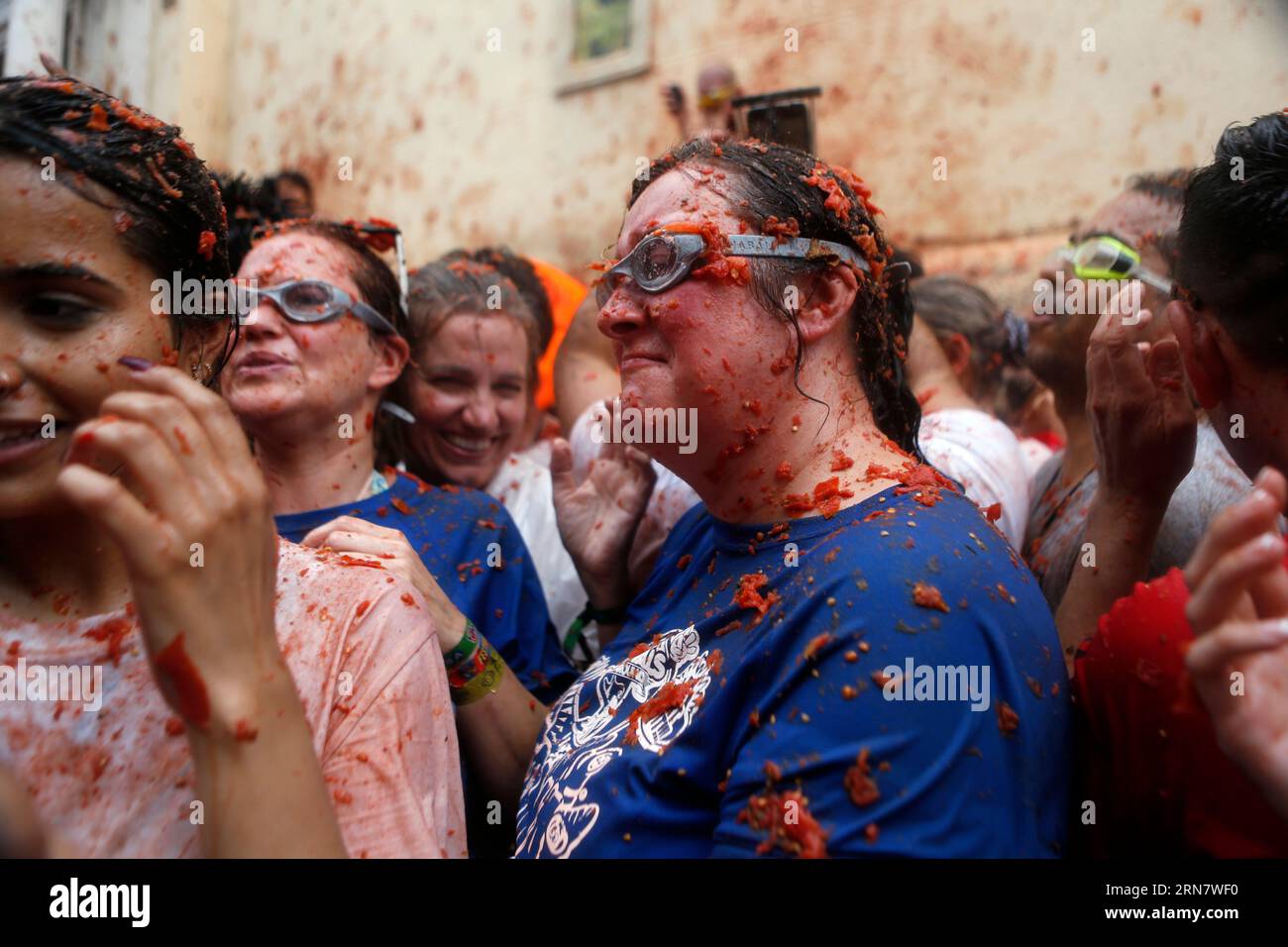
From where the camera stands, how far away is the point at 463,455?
3928 millimetres

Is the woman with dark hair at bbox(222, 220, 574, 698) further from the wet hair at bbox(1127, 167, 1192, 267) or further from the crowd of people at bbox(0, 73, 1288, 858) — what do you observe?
the wet hair at bbox(1127, 167, 1192, 267)

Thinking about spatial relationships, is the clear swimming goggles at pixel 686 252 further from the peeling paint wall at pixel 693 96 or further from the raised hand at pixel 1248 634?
the peeling paint wall at pixel 693 96

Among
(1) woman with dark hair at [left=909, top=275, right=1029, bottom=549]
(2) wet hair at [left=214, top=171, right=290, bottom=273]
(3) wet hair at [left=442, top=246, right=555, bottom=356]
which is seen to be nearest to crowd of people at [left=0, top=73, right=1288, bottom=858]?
(1) woman with dark hair at [left=909, top=275, right=1029, bottom=549]

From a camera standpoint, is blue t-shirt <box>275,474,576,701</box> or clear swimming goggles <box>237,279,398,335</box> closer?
blue t-shirt <box>275,474,576,701</box>

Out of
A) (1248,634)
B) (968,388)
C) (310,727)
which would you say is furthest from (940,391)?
(310,727)

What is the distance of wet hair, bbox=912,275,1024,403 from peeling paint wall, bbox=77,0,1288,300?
6.11ft

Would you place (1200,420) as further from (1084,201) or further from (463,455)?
(1084,201)

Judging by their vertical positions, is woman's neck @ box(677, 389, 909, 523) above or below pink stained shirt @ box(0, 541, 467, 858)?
above

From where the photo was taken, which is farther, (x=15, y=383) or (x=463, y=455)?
(x=463, y=455)

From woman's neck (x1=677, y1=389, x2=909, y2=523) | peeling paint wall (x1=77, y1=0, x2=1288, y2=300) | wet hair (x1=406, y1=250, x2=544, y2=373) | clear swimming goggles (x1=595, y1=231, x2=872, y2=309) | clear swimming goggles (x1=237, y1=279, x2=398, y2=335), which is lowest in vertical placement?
woman's neck (x1=677, y1=389, x2=909, y2=523)

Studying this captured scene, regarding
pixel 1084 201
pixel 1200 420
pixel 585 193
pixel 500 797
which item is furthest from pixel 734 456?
pixel 585 193

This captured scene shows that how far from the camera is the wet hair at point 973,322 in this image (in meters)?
4.22

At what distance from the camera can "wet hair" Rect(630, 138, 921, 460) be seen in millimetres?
2332
